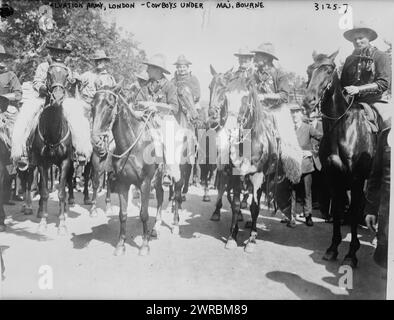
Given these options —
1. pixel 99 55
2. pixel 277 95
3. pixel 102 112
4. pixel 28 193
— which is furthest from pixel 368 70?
pixel 28 193

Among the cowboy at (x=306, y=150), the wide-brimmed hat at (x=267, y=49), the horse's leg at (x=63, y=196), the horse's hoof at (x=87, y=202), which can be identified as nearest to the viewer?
the wide-brimmed hat at (x=267, y=49)

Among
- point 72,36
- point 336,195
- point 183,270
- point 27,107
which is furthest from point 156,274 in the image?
point 72,36

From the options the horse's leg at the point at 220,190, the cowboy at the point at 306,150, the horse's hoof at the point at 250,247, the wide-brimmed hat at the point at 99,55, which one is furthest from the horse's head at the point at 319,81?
the wide-brimmed hat at the point at 99,55

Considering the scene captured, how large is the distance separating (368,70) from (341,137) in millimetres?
993

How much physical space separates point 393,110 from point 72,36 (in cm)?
521

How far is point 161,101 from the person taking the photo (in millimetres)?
6723

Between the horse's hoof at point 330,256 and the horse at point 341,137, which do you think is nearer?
the horse at point 341,137

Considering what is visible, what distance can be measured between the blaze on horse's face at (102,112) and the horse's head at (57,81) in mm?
1065

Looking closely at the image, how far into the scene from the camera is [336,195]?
5.71 m

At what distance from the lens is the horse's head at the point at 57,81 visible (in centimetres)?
583

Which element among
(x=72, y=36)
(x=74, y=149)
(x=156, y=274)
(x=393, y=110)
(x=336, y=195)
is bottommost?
(x=156, y=274)

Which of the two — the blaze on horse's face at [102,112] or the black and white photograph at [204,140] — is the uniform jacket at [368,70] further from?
the blaze on horse's face at [102,112]
